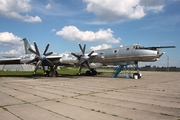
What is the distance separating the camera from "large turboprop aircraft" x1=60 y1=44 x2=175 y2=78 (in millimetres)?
19141

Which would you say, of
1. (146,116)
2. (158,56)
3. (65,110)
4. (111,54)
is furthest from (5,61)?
(146,116)

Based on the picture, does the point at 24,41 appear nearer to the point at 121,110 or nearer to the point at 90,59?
the point at 90,59

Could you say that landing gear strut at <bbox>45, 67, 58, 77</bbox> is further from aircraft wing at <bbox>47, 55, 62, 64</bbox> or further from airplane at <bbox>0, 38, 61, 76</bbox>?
aircraft wing at <bbox>47, 55, 62, 64</bbox>

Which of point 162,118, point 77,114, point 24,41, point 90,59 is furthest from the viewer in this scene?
point 24,41

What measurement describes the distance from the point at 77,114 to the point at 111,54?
1705 cm

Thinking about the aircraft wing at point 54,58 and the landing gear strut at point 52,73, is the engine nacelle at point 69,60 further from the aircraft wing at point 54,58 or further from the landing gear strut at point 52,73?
the landing gear strut at point 52,73

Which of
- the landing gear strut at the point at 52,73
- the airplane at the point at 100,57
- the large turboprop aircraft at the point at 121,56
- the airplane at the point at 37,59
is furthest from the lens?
the landing gear strut at the point at 52,73

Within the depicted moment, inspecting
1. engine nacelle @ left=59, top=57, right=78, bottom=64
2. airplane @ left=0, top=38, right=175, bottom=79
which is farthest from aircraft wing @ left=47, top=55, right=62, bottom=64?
engine nacelle @ left=59, top=57, right=78, bottom=64

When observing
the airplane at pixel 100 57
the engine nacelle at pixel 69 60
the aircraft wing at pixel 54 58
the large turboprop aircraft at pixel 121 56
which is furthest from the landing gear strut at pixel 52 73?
the large turboprop aircraft at pixel 121 56

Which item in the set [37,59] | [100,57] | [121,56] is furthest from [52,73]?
[121,56]

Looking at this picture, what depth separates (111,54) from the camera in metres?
21.7

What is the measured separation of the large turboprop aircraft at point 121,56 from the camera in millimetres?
19141

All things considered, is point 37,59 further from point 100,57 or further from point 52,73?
point 100,57

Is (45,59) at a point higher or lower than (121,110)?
higher
